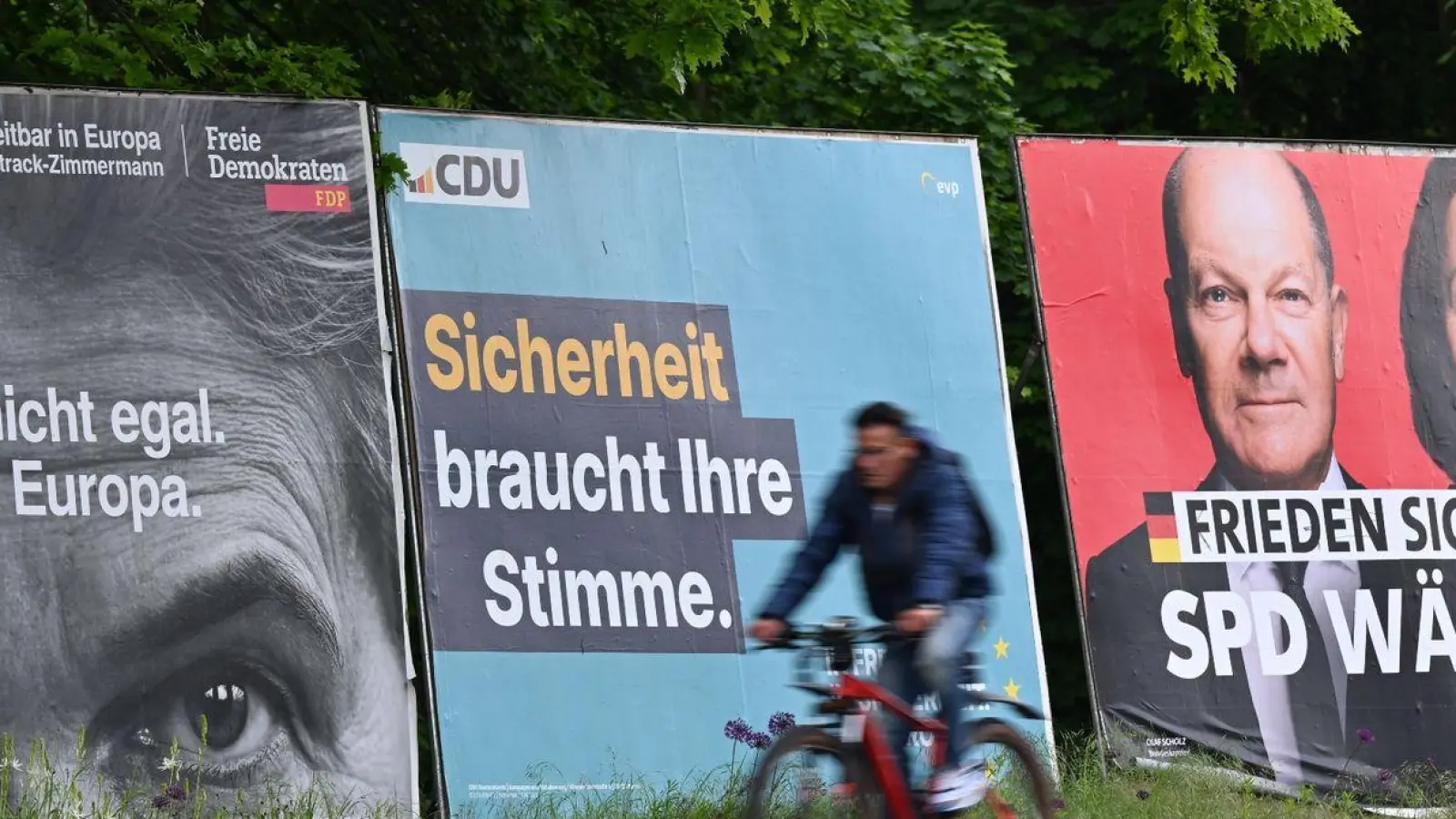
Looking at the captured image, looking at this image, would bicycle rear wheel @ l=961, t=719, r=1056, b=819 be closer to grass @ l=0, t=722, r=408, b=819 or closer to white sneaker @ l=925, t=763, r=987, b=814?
white sneaker @ l=925, t=763, r=987, b=814

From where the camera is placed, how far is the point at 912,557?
7.73 meters

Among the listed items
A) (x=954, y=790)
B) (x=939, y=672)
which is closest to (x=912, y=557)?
(x=939, y=672)

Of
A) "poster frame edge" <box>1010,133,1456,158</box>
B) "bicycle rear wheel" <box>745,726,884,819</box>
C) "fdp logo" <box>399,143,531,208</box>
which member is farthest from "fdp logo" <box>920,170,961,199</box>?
"bicycle rear wheel" <box>745,726,884,819</box>

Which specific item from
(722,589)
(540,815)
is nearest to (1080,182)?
(722,589)

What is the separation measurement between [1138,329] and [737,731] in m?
3.29

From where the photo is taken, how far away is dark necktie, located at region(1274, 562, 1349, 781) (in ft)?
38.1

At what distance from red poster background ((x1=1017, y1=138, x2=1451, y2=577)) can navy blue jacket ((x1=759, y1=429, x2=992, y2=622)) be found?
3997 millimetres

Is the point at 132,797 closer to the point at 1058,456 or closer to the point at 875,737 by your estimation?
the point at 875,737

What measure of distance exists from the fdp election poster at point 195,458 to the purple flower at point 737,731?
4.87 ft

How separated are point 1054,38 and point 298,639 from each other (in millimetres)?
9118

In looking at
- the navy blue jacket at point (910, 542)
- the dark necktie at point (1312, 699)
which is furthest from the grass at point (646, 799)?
the navy blue jacket at point (910, 542)

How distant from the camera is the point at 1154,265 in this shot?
12164 millimetres

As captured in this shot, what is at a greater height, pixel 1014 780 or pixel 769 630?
pixel 769 630

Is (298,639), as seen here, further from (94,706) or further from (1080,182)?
(1080,182)
